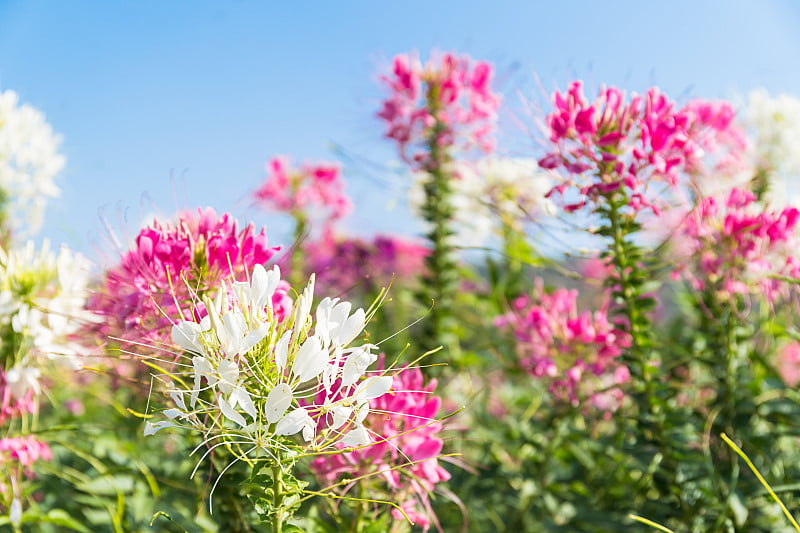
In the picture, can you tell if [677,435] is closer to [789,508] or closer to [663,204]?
[789,508]

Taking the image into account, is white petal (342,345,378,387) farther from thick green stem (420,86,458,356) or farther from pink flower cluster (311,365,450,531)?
thick green stem (420,86,458,356)

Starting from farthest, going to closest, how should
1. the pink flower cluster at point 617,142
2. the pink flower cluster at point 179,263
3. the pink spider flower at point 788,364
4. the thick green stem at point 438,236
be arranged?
1. the pink spider flower at point 788,364
2. the thick green stem at point 438,236
3. the pink flower cluster at point 617,142
4. the pink flower cluster at point 179,263

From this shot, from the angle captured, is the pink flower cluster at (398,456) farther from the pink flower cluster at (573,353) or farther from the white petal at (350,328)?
the pink flower cluster at (573,353)

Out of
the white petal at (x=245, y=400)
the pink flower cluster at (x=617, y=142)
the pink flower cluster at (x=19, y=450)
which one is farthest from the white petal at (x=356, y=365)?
the pink flower cluster at (x=19, y=450)

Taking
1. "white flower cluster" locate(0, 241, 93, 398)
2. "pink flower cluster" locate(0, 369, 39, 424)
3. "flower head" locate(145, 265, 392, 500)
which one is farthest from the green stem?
"pink flower cluster" locate(0, 369, 39, 424)

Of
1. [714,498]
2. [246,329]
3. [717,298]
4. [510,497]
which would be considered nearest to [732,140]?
[717,298]

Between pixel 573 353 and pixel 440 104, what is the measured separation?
3.37 ft

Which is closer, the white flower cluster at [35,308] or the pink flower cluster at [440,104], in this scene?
the white flower cluster at [35,308]

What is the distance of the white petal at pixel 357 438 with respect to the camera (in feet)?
2.92

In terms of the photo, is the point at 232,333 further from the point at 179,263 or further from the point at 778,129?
the point at 778,129

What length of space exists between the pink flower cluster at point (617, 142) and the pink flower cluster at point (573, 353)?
1.49ft

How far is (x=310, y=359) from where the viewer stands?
0.85 meters

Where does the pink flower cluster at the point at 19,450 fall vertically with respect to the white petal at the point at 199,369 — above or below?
below

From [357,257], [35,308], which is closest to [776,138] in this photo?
Answer: [357,257]
